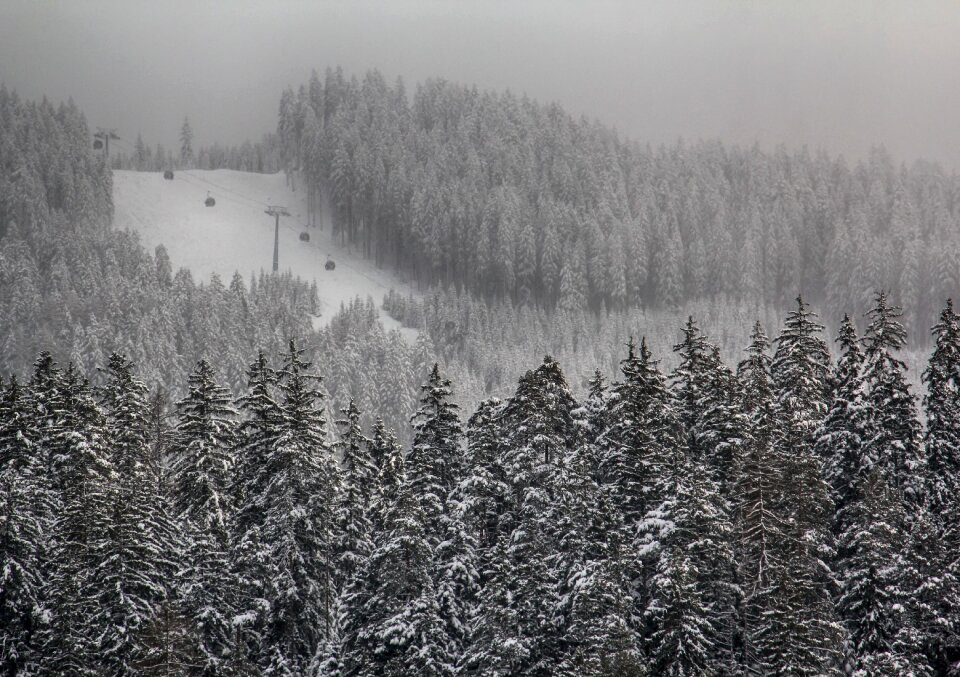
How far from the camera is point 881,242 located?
154 metres

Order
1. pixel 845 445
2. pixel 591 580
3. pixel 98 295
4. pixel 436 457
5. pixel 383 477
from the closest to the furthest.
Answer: pixel 591 580 → pixel 845 445 → pixel 436 457 → pixel 383 477 → pixel 98 295

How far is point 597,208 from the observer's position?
17225cm

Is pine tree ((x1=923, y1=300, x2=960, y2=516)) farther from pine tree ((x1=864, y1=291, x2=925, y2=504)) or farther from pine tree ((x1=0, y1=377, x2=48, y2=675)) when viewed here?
pine tree ((x1=0, y1=377, x2=48, y2=675))

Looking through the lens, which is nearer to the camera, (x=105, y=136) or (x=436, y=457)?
(x=436, y=457)

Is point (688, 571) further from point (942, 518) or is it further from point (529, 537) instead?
point (942, 518)

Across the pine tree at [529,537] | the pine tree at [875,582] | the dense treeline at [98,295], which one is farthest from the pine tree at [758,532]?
the dense treeline at [98,295]

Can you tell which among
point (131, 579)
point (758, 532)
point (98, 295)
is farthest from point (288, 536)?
point (98, 295)

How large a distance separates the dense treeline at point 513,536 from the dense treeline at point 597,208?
358ft

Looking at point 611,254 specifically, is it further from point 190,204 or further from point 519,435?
point 519,435

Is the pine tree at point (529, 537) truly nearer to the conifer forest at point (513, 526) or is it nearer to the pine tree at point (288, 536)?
the conifer forest at point (513, 526)

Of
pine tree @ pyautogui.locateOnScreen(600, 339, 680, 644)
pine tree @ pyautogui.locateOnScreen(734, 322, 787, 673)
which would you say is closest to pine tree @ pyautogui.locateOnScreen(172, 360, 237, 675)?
pine tree @ pyautogui.locateOnScreen(600, 339, 680, 644)

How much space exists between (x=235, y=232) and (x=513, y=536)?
13714cm

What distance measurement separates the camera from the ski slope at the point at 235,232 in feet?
493

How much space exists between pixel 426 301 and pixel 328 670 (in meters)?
106
